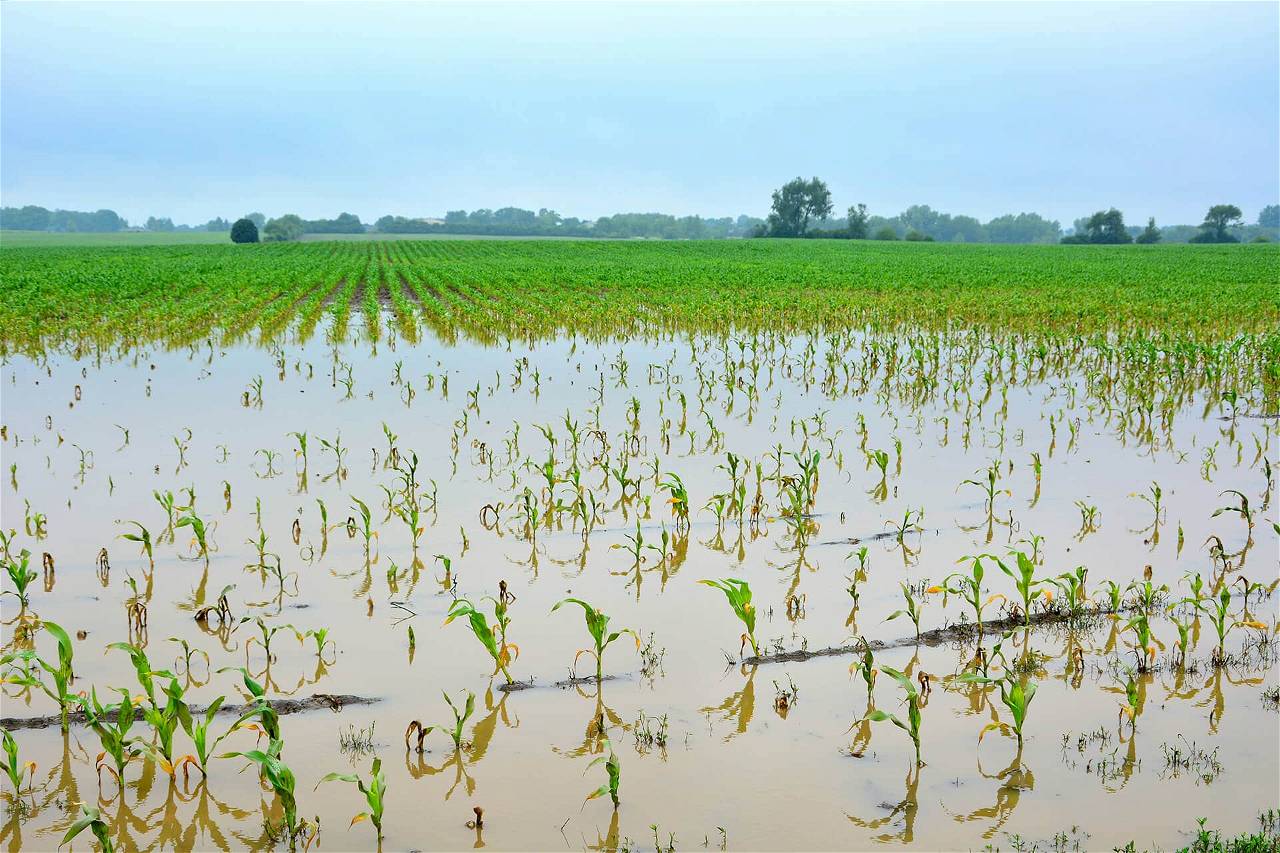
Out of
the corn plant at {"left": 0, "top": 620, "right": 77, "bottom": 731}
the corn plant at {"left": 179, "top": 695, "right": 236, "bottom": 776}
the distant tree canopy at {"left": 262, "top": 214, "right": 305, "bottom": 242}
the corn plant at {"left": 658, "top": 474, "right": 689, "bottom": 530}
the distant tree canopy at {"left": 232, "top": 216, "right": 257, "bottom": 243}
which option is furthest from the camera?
the distant tree canopy at {"left": 262, "top": 214, "right": 305, "bottom": 242}

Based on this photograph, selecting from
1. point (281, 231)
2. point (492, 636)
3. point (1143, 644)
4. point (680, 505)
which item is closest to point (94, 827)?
point (492, 636)

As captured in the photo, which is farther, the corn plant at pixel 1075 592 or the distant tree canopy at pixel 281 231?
the distant tree canopy at pixel 281 231

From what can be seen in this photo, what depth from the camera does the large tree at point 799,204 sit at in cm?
11475

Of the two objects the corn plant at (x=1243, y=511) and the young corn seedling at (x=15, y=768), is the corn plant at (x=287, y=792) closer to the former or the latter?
the young corn seedling at (x=15, y=768)

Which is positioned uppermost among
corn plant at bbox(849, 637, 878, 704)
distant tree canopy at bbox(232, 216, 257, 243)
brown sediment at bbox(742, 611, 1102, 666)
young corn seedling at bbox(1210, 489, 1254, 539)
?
distant tree canopy at bbox(232, 216, 257, 243)

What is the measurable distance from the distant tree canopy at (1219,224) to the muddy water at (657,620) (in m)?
103

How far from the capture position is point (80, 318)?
19406mm

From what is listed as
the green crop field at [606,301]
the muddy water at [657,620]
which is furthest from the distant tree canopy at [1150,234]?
the muddy water at [657,620]

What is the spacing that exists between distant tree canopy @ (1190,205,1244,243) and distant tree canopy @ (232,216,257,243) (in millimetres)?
92707

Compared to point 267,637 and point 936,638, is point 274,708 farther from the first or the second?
point 936,638

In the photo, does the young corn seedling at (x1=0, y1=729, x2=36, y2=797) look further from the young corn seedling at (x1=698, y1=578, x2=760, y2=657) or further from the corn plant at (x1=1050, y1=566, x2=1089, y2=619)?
the corn plant at (x1=1050, y1=566, x2=1089, y2=619)

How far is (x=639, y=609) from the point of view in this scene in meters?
5.99

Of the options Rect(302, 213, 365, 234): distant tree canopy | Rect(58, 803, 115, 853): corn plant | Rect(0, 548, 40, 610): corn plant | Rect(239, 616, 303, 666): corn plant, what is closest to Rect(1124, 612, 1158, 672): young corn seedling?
Rect(239, 616, 303, 666): corn plant

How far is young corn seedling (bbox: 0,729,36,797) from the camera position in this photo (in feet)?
12.7
